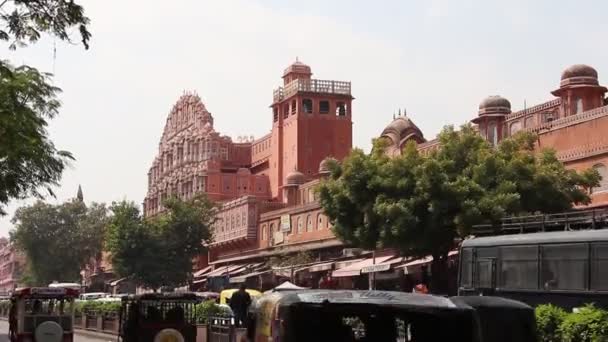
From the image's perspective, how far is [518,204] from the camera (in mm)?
32906

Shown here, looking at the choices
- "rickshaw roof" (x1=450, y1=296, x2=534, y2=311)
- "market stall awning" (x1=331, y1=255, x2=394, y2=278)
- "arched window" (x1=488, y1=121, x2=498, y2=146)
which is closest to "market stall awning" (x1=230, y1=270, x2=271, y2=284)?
"market stall awning" (x1=331, y1=255, x2=394, y2=278)

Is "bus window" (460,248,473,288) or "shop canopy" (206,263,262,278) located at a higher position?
"bus window" (460,248,473,288)

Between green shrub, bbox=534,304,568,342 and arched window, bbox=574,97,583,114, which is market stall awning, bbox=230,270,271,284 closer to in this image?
arched window, bbox=574,97,583,114

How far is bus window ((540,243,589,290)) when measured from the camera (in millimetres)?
20484

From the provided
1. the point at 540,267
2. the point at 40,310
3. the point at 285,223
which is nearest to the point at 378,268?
the point at 540,267

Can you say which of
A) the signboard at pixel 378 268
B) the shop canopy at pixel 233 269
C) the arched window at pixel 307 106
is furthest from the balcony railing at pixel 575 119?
the arched window at pixel 307 106

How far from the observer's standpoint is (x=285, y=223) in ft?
203

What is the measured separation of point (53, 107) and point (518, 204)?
1540cm

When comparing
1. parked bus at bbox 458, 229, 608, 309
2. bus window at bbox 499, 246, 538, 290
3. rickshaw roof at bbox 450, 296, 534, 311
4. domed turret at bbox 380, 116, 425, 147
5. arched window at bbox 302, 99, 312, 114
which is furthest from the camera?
arched window at bbox 302, 99, 312, 114

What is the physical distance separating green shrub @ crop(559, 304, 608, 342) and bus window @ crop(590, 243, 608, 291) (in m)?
2.40

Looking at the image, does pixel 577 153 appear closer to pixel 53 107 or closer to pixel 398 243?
pixel 398 243

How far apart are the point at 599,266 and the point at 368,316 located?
36.1 ft

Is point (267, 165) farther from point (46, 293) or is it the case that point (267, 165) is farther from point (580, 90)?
point (46, 293)

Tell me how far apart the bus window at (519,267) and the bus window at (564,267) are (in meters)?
0.31
